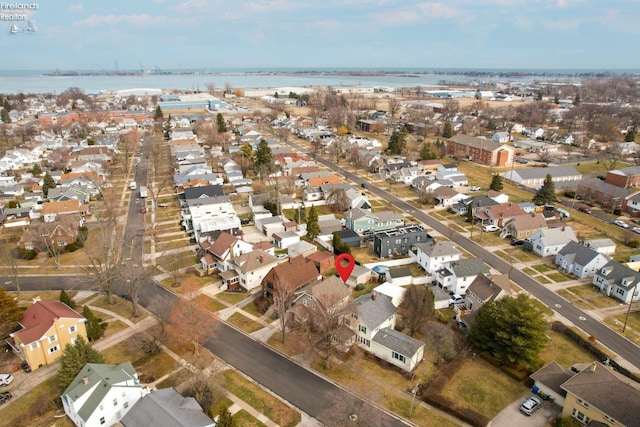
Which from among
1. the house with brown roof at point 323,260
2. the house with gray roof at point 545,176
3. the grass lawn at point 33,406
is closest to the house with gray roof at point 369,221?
the house with brown roof at point 323,260

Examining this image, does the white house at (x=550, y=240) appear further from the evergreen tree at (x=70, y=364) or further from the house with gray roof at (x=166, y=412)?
the evergreen tree at (x=70, y=364)

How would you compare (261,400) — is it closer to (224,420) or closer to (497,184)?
(224,420)

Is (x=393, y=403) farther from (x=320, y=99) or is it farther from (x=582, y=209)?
(x=320, y=99)

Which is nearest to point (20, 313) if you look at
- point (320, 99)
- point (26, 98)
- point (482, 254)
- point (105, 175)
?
point (482, 254)

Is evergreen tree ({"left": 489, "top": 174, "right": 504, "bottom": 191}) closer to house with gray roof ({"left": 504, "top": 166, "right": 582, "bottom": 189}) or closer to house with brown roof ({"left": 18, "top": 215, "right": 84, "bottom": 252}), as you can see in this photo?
house with gray roof ({"left": 504, "top": 166, "right": 582, "bottom": 189})

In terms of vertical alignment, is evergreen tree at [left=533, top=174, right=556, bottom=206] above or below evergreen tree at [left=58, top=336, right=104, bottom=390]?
above

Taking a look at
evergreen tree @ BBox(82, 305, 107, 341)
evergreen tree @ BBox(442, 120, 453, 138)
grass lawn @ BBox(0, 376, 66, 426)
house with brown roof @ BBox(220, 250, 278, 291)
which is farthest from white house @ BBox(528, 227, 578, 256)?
evergreen tree @ BBox(442, 120, 453, 138)

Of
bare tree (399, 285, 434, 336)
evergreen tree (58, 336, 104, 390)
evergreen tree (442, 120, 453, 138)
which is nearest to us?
evergreen tree (58, 336, 104, 390)
